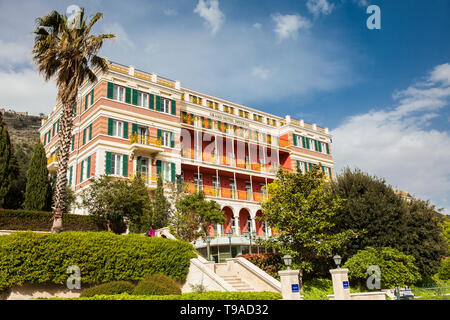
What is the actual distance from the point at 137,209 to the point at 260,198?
16767 millimetres

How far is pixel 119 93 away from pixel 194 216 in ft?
38.4

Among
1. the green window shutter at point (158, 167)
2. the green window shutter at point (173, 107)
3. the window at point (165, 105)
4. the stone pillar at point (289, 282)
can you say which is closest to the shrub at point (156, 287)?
the stone pillar at point (289, 282)

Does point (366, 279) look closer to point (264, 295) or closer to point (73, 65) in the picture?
point (264, 295)

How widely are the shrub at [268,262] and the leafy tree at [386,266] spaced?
3530 mm

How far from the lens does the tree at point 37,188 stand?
21.3 m

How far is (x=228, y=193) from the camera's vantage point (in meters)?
33.3

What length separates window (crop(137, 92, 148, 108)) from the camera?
94.5 ft

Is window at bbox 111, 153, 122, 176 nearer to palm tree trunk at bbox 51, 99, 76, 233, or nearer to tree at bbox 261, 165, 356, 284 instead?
palm tree trunk at bbox 51, 99, 76, 233

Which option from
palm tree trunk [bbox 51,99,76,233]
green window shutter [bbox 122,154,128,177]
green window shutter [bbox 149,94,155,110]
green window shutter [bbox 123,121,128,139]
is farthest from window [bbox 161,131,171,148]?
palm tree trunk [bbox 51,99,76,233]

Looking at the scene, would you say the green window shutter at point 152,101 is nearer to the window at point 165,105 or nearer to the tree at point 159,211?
the window at point 165,105

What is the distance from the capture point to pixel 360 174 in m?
22.8

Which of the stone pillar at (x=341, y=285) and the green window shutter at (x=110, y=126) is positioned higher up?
the green window shutter at (x=110, y=126)

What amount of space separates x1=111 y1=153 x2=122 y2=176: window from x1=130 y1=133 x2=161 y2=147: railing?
146 cm
